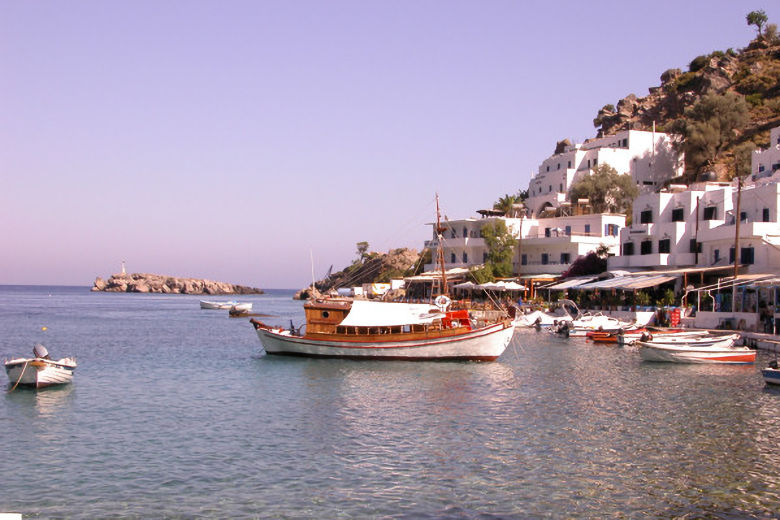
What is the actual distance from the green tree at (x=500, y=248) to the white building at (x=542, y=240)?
3.79 feet

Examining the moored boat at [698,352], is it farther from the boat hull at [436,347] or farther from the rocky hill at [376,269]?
the rocky hill at [376,269]

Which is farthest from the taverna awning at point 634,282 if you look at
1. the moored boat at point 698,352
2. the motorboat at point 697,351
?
the moored boat at point 698,352

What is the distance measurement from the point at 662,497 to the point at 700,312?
122ft

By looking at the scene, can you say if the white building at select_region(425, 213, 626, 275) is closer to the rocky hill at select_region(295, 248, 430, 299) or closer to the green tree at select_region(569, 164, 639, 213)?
the green tree at select_region(569, 164, 639, 213)

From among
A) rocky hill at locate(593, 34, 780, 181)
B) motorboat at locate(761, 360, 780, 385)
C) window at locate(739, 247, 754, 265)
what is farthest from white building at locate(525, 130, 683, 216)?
motorboat at locate(761, 360, 780, 385)

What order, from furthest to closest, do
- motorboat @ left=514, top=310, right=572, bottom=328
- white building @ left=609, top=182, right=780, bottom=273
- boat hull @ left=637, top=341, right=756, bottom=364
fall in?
motorboat @ left=514, top=310, right=572, bottom=328 → white building @ left=609, top=182, right=780, bottom=273 → boat hull @ left=637, top=341, right=756, bottom=364

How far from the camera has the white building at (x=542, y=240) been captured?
81562 mm

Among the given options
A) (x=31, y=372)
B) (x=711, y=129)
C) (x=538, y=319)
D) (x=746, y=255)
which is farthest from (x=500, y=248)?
(x=31, y=372)

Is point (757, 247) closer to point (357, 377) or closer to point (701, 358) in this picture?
point (701, 358)

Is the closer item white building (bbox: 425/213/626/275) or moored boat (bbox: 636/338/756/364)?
moored boat (bbox: 636/338/756/364)

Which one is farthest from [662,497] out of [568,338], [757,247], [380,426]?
[757,247]

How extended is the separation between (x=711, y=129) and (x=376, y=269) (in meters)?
74.9

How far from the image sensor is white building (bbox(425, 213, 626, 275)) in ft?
268

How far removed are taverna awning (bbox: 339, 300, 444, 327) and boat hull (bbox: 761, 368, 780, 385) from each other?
16.5 m
